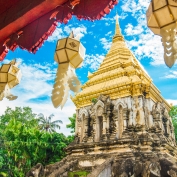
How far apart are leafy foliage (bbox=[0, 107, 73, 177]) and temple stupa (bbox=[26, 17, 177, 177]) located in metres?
7.43

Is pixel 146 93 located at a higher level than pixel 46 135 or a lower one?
higher

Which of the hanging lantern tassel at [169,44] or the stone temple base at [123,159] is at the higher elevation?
the hanging lantern tassel at [169,44]

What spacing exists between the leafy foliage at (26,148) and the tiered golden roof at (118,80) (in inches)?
297

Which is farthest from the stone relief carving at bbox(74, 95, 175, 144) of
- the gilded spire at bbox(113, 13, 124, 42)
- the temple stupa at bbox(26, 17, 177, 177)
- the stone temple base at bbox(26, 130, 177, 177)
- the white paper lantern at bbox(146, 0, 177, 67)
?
the white paper lantern at bbox(146, 0, 177, 67)

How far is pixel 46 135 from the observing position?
2016cm

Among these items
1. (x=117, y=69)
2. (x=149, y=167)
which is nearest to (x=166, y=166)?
(x=149, y=167)

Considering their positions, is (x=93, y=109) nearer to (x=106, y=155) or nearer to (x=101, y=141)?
(x=101, y=141)

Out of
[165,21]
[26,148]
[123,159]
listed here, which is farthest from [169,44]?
[26,148]

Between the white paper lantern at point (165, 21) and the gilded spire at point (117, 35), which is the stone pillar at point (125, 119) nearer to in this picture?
the gilded spire at point (117, 35)

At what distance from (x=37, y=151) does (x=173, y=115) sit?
566 inches

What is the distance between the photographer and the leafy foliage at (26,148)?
1916 cm

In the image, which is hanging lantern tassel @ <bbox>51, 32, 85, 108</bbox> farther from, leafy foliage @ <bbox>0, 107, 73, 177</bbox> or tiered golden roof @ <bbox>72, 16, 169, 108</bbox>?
leafy foliage @ <bbox>0, 107, 73, 177</bbox>

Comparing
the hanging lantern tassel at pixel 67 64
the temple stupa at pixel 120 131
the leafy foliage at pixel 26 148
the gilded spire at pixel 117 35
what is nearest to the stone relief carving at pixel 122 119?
the temple stupa at pixel 120 131

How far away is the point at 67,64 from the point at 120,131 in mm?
9151
